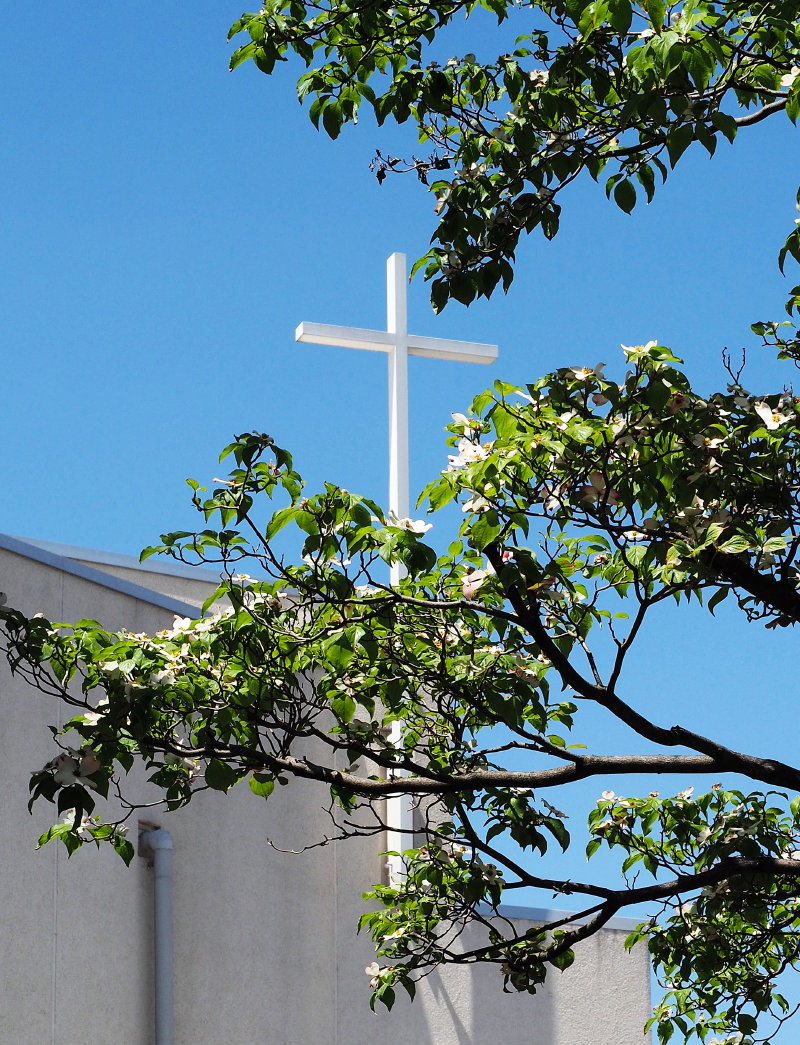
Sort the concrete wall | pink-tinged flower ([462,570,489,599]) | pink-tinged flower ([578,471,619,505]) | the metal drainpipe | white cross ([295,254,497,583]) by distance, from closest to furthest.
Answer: pink-tinged flower ([578,471,619,505]), pink-tinged flower ([462,570,489,599]), the concrete wall, the metal drainpipe, white cross ([295,254,497,583])

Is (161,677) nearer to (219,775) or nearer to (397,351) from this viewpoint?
(219,775)

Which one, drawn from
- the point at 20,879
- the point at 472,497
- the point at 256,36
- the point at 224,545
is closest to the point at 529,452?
the point at 472,497

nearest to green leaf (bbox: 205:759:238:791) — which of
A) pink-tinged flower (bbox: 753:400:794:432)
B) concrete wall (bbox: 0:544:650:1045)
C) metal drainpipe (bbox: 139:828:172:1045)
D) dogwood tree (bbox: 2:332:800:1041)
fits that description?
dogwood tree (bbox: 2:332:800:1041)

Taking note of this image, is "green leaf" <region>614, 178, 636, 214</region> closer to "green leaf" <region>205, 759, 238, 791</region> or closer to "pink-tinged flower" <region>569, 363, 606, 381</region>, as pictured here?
"pink-tinged flower" <region>569, 363, 606, 381</region>

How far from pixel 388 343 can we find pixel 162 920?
353 centimetres

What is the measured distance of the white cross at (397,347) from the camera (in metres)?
8.15

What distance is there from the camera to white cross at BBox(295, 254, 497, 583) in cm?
815

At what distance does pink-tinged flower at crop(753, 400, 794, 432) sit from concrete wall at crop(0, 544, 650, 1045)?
398cm

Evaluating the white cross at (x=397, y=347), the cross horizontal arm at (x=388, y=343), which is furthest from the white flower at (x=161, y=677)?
the cross horizontal arm at (x=388, y=343)

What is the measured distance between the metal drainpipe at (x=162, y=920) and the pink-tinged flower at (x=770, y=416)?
4.27 metres

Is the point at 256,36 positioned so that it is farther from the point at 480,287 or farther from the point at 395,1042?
the point at 395,1042

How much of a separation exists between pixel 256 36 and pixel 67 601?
3751 mm

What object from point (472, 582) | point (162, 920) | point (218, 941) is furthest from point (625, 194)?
point (218, 941)

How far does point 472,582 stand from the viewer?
12.3ft
